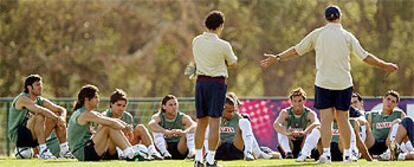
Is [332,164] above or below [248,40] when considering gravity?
below

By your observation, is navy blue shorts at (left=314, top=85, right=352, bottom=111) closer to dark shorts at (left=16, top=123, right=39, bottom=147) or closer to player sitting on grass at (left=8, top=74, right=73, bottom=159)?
player sitting on grass at (left=8, top=74, right=73, bottom=159)

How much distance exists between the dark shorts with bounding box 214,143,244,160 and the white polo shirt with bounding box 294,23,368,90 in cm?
378

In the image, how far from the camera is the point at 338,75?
47.8 feet

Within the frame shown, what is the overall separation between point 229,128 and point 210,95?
4753 mm

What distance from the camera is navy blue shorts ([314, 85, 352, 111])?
1463 cm

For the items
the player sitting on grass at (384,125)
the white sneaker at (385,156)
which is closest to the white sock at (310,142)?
the white sneaker at (385,156)

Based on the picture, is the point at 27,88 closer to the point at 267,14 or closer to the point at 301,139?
the point at 301,139

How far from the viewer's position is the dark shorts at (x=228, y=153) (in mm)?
18109

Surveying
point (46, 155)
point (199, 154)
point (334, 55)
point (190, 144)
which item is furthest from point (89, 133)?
point (334, 55)

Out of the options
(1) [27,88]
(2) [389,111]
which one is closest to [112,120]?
(1) [27,88]

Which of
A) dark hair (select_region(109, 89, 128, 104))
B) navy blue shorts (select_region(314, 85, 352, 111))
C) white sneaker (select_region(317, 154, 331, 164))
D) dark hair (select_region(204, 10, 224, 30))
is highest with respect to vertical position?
dark hair (select_region(204, 10, 224, 30))

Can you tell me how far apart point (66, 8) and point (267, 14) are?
699 centimetres

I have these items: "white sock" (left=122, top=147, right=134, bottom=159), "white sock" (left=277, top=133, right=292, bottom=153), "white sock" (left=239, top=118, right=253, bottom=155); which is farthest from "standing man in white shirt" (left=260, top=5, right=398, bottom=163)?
"white sock" (left=277, top=133, right=292, bottom=153)

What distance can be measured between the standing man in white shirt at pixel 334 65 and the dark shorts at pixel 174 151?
4154 mm
